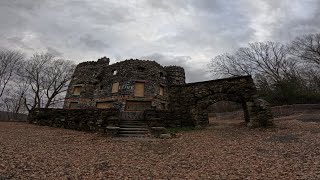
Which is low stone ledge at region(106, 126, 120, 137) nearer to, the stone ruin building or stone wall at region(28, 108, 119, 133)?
the stone ruin building

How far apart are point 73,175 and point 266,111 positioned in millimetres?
12314

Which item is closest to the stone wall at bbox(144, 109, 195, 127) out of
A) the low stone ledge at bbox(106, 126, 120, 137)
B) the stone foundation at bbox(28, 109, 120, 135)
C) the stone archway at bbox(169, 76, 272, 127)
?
the stone archway at bbox(169, 76, 272, 127)

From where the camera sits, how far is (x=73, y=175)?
5363 mm

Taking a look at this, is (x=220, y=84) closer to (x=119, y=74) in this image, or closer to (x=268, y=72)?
(x=119, y=74)

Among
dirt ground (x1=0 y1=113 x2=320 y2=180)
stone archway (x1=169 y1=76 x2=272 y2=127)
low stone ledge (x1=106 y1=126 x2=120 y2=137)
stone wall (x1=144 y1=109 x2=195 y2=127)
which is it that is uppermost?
stone archway (x1=169 y1=76 x2=272 y2=127)

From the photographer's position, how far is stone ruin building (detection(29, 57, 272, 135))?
45.4 feet

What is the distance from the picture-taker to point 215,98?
1486 cm

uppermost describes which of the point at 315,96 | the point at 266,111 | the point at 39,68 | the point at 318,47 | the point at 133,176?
the point at 318,47

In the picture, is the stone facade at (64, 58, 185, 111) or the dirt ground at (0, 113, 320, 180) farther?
the stone facade at (64, 58, 185, 111)

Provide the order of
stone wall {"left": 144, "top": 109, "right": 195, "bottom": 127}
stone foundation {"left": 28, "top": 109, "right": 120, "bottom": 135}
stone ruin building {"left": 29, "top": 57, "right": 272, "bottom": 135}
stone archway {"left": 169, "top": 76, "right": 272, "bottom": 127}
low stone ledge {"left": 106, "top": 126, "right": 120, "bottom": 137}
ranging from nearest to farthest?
1. low stone ledge {"left": 106, "top": 126, "right": 120, "bottom": 137}
2. stone archway {"left": 169, "top": 76, "right": 272, "bottom": 127}
3. stone foundation {"left": 28, "top": 109, "right": 120, "bottom": 135}
4. stone ruin building {"left": 29, "top": 57, "right": 272, "bottom": 135}
5. stone wall {"left": 144, "top": 109, "right": 195, "bottom": 127}

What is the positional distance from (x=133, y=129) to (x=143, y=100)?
1071 centimetres

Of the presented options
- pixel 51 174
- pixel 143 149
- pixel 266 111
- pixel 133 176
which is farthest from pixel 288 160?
pixel 266 111

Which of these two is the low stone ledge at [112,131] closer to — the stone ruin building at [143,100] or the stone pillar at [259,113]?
the stone ruin building at [143,100]

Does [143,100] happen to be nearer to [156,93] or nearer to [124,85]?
[156,93]
